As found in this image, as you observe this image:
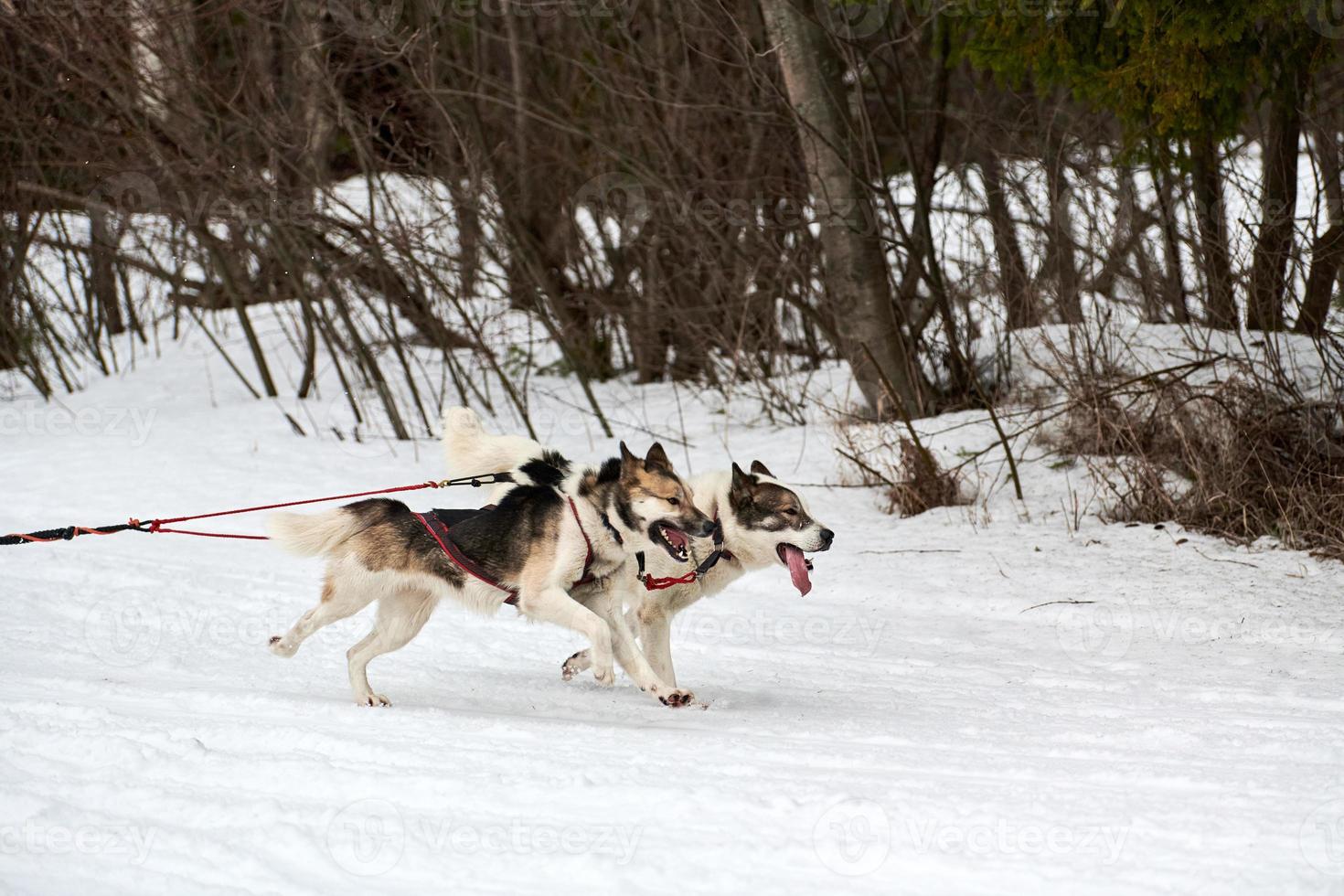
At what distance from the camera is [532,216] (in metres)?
16.1

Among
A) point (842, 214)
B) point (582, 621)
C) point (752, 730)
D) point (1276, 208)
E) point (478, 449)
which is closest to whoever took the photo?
point (752, 730)

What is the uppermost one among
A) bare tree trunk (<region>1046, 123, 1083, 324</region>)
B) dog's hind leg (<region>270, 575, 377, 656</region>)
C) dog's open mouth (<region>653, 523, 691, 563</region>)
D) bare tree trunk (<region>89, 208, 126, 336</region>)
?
bare tree trunk (<region>89, 208, 126, 336</region>)

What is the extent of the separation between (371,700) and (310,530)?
33.9 inches

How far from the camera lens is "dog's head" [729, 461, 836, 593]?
19.7ft

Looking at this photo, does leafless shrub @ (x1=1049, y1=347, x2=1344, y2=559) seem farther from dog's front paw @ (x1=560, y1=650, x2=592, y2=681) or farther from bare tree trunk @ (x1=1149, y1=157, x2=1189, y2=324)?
dog's front paw @ (x1=560, y1=650, x2=592, y2=681)

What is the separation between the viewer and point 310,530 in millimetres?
5855

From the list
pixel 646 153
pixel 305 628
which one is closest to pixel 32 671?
pixel 305 628

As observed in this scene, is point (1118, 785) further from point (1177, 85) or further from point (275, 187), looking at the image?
point (275, 187)

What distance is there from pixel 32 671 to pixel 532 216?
36.0 ft

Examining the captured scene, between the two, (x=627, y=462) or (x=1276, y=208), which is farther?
(x=1276, y=208)

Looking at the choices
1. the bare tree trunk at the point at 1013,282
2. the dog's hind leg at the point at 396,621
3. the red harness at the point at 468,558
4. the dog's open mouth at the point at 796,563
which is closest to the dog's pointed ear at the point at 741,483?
the dog's open mouth at the point at 796,563

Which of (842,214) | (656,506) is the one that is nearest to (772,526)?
(656,506)

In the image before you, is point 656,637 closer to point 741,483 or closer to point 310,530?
point 741,483

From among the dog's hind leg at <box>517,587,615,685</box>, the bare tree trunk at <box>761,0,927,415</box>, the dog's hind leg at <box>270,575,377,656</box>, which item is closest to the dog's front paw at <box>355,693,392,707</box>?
the dog's hind leg at <box>270,575,377,656</box>
